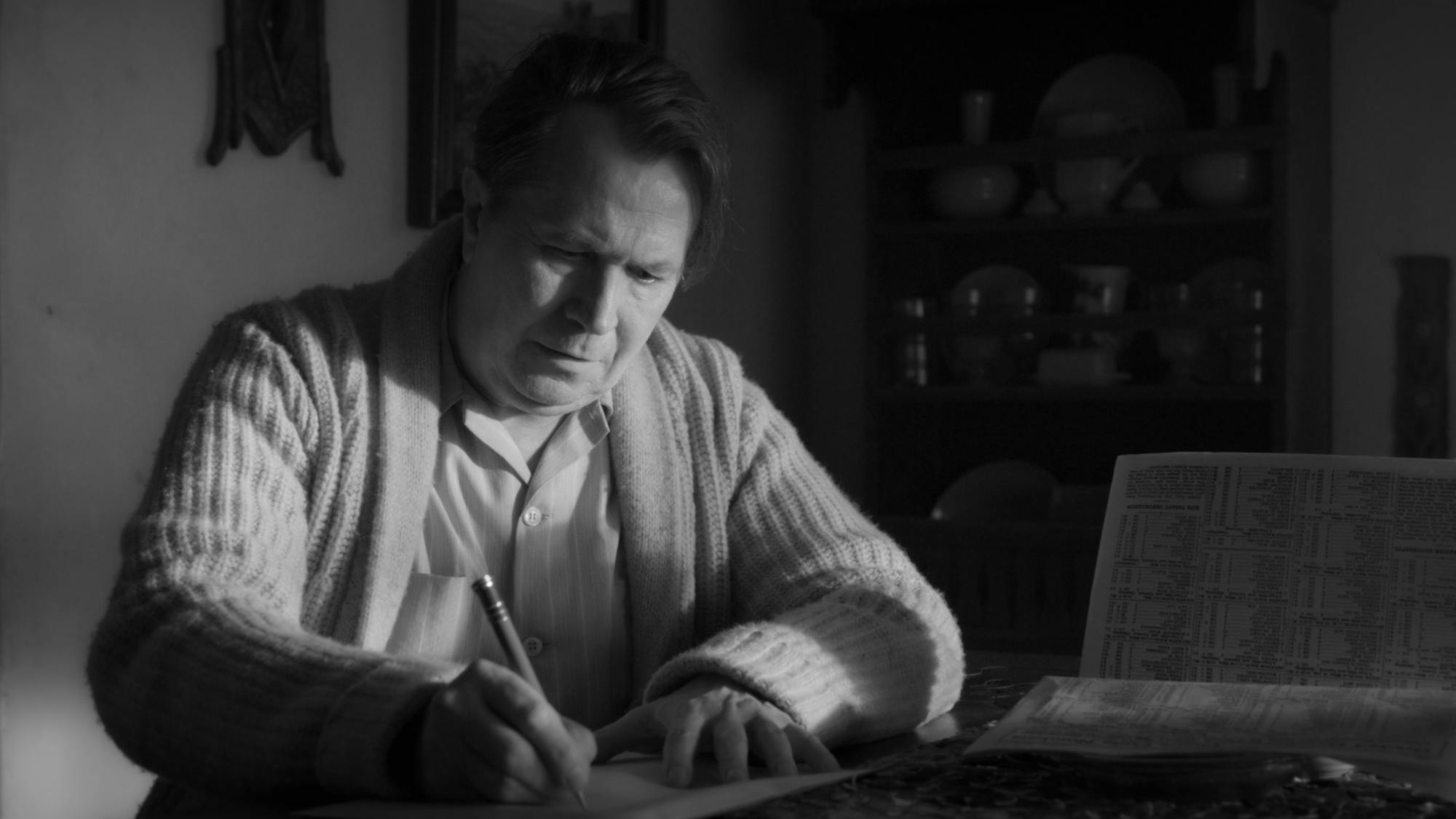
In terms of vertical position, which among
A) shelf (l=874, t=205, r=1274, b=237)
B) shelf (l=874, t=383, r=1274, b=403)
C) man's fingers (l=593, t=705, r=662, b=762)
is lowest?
man's fingers (l=593, t=705, r=662, b=762)

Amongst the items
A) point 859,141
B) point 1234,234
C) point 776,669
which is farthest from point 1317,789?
point 859,141

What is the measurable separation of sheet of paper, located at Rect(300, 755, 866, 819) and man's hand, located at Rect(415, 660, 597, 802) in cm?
1

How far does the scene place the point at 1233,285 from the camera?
128 inches

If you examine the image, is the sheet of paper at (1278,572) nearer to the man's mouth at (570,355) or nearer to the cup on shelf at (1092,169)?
the man's mouth at (570,355)

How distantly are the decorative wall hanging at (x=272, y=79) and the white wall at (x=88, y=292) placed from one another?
2 centimetres

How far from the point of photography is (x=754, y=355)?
3.86 meters

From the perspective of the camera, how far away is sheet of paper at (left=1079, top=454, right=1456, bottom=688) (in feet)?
3.62

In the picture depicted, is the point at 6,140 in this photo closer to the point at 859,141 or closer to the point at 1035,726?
the point at 1035,726

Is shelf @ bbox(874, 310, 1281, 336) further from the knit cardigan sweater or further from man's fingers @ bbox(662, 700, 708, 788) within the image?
man's fingers @ bbox(662, 700, 708, 788)

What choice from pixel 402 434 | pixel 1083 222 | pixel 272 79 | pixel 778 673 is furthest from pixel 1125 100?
pixel 778 673

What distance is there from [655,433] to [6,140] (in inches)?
41.2

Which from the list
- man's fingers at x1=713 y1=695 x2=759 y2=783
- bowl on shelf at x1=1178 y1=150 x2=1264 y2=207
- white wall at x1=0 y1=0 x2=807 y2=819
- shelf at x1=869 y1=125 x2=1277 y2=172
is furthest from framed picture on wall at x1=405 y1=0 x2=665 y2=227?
man's fingers at x1=713 y1=695 x2=759 y2=783

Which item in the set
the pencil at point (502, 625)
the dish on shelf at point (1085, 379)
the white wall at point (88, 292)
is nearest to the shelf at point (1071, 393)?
the dish on shelf at point (1085, 379)

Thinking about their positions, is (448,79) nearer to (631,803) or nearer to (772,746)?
(772,746)
